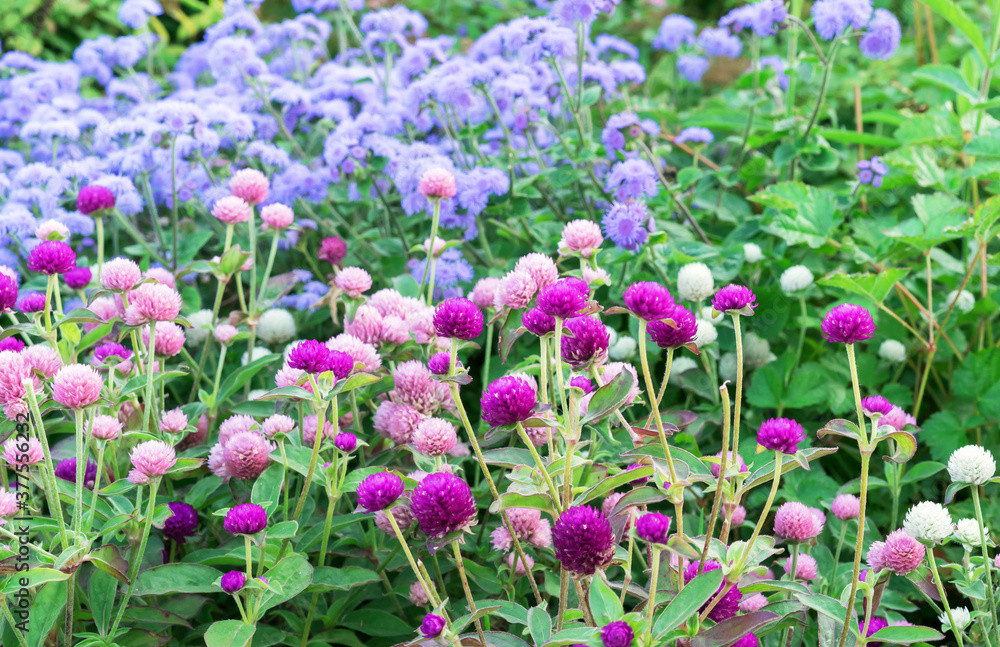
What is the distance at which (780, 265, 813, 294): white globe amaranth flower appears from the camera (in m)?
2.34

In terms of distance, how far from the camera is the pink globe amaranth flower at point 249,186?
2.13 m

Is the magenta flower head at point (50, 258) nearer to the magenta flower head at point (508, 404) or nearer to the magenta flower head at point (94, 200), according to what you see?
the magenta flower head at point (94, 200)

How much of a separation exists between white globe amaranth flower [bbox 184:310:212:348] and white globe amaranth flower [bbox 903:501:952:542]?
5.97 feet

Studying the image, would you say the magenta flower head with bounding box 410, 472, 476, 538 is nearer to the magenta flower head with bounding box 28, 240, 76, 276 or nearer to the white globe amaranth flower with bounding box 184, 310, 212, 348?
the magenta flower head with bounding box 28, 240, 76, 276

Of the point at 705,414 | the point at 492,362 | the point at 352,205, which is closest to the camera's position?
the point at 705,414

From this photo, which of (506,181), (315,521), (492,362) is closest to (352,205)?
(506,181)

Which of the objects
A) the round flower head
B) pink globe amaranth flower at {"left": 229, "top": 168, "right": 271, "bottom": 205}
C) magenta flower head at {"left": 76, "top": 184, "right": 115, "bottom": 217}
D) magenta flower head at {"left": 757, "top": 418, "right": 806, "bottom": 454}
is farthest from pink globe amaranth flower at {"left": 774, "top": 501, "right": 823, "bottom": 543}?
magenta flower head at {"left": 76, "top": 184, "right": 115, "bottom": 217}

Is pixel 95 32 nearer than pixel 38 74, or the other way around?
pixel 38 74

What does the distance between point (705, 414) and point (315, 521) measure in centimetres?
107

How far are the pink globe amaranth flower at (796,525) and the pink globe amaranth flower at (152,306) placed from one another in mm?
1234

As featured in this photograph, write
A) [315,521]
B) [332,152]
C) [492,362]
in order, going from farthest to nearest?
[332,152] → [492,362] → [315,521]

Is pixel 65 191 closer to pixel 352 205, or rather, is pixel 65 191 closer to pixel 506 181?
pixel 352 205

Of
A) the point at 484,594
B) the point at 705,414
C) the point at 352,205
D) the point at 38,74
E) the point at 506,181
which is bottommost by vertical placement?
the point at 484,594

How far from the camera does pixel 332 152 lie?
269cm
